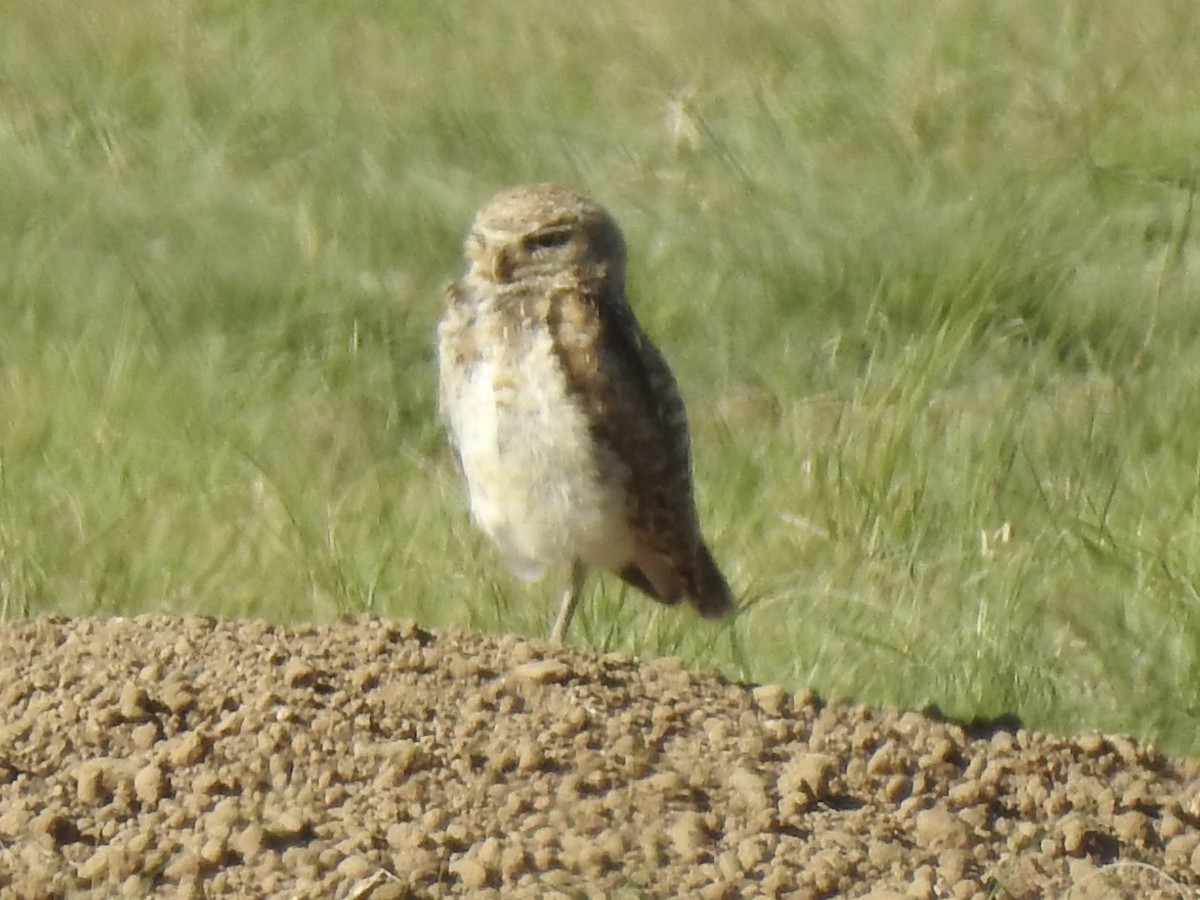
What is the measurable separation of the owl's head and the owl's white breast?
0.45 ft

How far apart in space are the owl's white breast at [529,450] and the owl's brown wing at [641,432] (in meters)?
0.04

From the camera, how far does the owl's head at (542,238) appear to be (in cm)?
549

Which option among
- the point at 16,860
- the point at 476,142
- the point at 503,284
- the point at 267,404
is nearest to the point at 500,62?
the point at 476,142

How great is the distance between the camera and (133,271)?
8148 millimetres

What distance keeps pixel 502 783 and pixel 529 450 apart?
1251mm

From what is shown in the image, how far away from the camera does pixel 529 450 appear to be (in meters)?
5.41

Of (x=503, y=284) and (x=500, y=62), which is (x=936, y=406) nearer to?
(x=503, y=284)

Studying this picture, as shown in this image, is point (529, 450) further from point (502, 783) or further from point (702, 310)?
point (702, 310)

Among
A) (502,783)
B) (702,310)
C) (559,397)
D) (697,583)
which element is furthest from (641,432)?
(702,310)

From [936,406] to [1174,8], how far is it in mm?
3671

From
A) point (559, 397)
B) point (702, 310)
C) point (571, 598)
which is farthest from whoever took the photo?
point (702, 310)

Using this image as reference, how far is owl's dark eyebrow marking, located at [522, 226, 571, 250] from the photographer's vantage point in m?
5.48

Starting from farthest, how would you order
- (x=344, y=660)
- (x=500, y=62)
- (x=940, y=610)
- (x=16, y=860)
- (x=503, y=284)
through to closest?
(x=500, y=62), (x=940, y=610), (x=503, y=284), (x=344, y=660), (x=16, y=860)

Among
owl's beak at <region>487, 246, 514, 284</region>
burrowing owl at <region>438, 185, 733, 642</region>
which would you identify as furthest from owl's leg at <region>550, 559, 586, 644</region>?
owl's beak at <region>487, 246, 514, 284</region>
